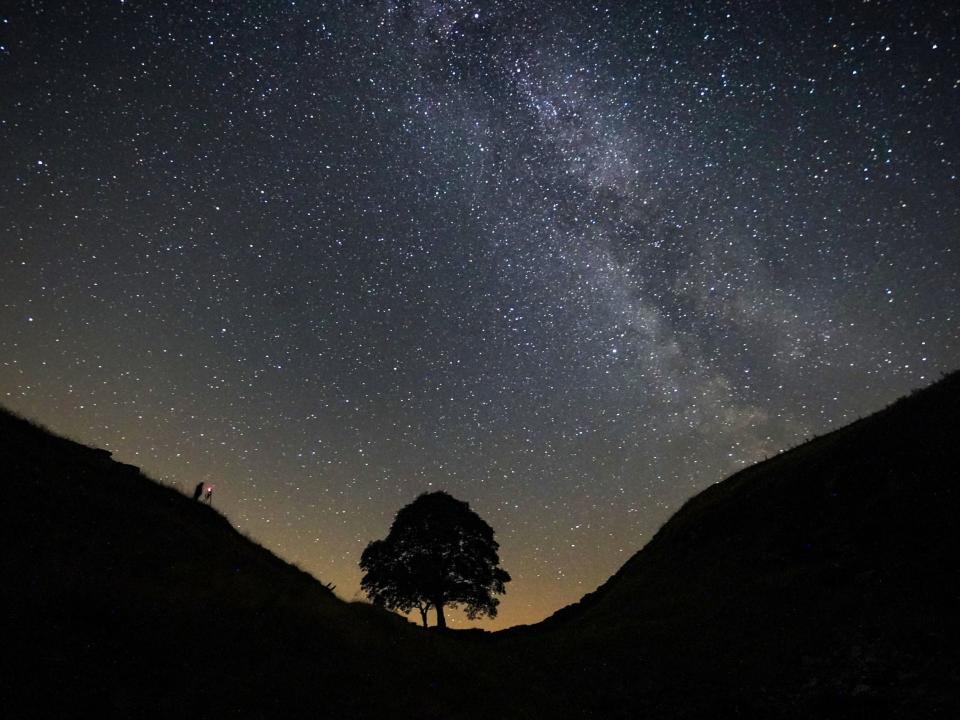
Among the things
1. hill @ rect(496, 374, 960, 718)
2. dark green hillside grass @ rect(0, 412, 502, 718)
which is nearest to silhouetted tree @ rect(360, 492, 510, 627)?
hill @ rect(496, 374, 960, 718)

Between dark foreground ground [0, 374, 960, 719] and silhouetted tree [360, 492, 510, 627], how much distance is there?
52.4 feet

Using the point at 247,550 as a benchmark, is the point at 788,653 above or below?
below

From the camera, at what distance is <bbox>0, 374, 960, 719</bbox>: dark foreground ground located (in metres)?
9.27

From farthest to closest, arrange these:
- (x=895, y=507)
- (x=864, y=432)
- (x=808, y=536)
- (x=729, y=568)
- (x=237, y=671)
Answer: (x=864, y=432), (x=729, y=568), (x=808, y=536), (x=895, y=507), (x=237, y=671)

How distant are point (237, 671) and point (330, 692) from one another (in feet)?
6.29

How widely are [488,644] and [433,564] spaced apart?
14.8 meters

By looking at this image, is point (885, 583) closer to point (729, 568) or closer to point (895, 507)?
point (895, 507)

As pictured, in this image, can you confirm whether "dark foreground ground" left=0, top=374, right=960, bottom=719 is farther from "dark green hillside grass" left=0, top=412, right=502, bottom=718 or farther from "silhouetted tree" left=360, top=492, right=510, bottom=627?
"silhouetted tree" left=360, top=492, right=510, bottom=627

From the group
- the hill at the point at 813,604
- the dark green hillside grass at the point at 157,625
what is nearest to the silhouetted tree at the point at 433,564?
the hill at the point at 813,604

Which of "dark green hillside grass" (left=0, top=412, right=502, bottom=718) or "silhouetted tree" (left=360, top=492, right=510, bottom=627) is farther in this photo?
"silhouetted tree" (left=360, top=492, right=510, bottom=627)

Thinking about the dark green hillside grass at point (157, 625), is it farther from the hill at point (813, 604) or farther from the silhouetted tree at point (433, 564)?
the silhouetted tree at point (433, 564)

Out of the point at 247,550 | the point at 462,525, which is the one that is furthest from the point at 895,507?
the point at 462,525

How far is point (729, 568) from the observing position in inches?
785

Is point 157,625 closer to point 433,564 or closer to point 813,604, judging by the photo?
point 813,604
